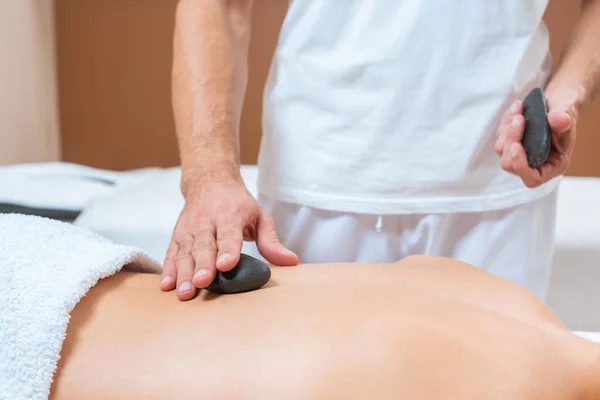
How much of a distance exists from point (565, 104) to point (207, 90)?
1.76 feet

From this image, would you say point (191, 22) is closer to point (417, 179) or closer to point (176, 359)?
point (417, 179)

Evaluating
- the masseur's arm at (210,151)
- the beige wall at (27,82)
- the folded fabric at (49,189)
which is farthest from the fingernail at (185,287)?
the beige wall at (27,82)

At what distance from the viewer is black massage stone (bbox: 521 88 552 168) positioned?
2.64 ft

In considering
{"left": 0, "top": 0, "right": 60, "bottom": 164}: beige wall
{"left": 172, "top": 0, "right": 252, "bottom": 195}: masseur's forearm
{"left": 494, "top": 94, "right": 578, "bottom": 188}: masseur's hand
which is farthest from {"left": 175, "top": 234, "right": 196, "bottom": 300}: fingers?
{"left": 0, "top": 0, "right": 60, "bottom": 164}: beige wall

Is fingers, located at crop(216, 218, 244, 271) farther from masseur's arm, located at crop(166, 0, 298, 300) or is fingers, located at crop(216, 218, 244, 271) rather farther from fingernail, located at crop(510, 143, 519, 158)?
fingernail, located at crop(510, 143, 519, 158)

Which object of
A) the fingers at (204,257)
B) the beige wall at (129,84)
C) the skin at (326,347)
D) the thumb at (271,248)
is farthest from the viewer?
the beige wall at (129,84)

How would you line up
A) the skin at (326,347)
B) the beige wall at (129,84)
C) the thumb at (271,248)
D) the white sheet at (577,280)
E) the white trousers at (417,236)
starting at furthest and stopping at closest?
the beige wall at (129,84), the white sheet at (577,280), the white trousers at (417,236), the thumb at (271,248), the skin at (326,347)

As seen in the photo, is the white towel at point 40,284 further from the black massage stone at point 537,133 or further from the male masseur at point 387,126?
the black massage stone at point 537,133

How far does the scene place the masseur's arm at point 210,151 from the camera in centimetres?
77

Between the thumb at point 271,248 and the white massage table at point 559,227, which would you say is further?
the white massage table at point 559,227

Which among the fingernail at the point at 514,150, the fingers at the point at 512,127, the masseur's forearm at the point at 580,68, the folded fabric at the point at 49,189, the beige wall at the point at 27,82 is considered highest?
the masseur's forearm at the point at 580,68

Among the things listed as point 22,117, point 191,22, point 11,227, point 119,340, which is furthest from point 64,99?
point 119,340

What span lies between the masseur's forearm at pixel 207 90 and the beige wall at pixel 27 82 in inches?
58.8

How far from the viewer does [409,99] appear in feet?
3.00
